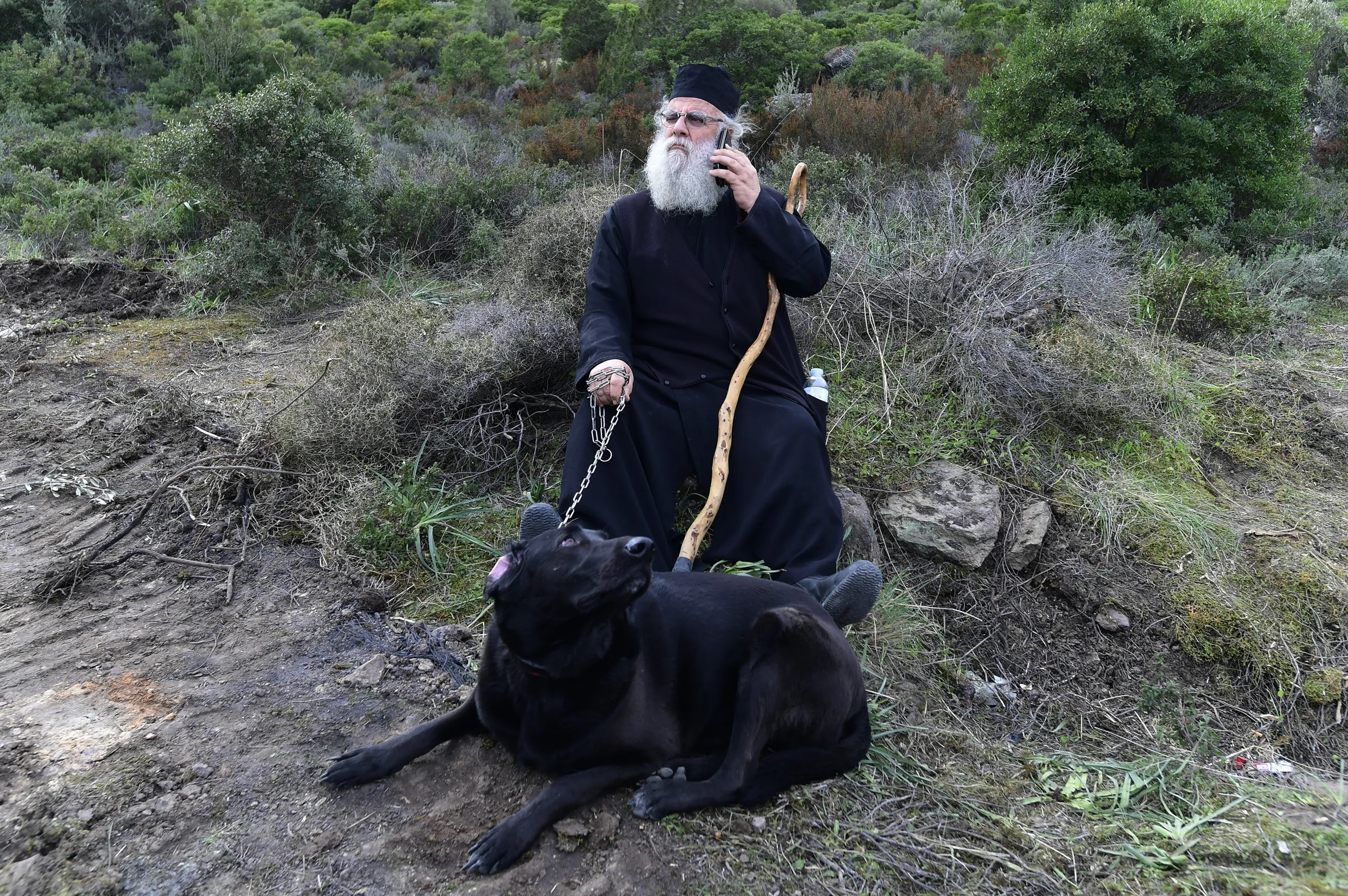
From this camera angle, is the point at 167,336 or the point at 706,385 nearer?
the point at 706,385

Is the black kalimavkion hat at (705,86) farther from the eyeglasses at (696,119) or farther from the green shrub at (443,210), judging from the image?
the green shrub at (443,210)

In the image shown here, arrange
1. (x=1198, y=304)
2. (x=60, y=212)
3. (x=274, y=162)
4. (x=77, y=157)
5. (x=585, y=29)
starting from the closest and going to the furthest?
(x=1198, y=304), (x=274, y=162), (x=60, y=212), (x=77, y=157), (x=585, y=29)

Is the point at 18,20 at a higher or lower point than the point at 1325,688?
higher

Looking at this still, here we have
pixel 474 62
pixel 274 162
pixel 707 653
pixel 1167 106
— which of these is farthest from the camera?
pixel 474 62

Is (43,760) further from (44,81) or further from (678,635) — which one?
(44,81)

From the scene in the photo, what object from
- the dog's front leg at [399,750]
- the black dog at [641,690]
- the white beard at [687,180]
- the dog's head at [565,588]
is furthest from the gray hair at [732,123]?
the dog's front leg at [399,750]

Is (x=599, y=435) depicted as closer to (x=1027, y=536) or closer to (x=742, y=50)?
(x=1027, y=536)

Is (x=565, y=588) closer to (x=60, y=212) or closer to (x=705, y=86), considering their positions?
(x=705, y=86)

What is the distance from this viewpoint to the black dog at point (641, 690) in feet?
7.59

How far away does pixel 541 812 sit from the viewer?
2.33 m

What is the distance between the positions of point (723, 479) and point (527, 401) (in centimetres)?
154

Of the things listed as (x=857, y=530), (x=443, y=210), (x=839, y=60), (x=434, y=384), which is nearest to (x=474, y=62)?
(x=839, y=60)

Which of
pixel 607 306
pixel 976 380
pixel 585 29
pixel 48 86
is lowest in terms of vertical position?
pixel 976 380

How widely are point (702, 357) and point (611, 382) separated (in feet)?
1.84
